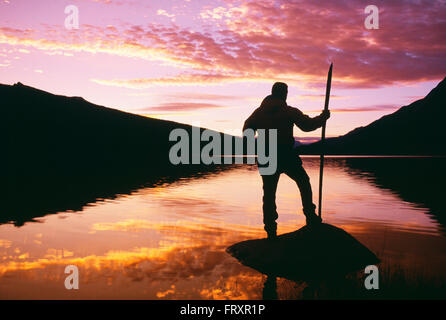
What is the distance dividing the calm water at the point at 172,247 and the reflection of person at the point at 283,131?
1784 millimetres

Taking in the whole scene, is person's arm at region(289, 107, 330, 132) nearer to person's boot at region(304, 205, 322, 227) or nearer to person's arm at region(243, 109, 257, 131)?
person's arm at region(243, 109, 257, 131)

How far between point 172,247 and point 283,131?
4024 mm

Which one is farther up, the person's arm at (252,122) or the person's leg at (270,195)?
the person's arm at (252,122)

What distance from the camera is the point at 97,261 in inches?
319

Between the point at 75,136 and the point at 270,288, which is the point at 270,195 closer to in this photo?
the point at 270,288

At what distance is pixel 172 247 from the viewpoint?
9.49m

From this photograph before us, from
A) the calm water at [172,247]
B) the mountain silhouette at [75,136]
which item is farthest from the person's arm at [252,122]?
the mountain silhouette at [75,136]

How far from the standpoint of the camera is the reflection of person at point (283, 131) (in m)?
8.13

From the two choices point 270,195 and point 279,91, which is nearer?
point 270,195

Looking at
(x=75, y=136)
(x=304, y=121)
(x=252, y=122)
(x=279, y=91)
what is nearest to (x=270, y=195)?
(x=252, y=122)

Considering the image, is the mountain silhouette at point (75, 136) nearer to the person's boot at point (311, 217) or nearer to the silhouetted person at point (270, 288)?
the person's boot at point (311, 217)

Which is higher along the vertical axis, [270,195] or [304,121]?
[304,121]

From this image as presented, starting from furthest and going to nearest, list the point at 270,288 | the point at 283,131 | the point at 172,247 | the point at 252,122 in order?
the point at 172,247, the point at 252,122, the point at 283,131, the point at 270,288
